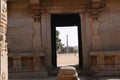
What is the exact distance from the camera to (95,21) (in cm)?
1733

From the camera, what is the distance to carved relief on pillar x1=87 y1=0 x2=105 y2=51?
56.3 ft

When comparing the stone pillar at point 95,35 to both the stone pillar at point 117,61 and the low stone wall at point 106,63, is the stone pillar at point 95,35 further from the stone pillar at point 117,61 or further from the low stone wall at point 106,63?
the stone pillar at point 117,61

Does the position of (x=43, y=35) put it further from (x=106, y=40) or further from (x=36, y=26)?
(x=106, y=40)

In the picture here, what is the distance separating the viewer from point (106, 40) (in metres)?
17.3

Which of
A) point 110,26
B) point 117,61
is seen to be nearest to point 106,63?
point 117,61

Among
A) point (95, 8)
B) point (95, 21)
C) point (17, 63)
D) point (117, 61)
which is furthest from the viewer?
point (95, 21)

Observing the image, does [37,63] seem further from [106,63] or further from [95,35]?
[106,63]

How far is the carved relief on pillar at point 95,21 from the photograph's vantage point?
1716 cm

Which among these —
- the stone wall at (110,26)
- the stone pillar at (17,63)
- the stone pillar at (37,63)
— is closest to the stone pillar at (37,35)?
the stone pillar at (37,63)

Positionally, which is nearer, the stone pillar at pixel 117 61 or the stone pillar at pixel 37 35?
the stone pillar at pixel 117 61

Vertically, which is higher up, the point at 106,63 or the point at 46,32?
the point at 46,32

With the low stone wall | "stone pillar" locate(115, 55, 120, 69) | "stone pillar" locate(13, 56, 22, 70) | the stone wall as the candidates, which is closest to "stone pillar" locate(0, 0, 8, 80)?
"stone pillar" locate(13, 56, 22, 70)

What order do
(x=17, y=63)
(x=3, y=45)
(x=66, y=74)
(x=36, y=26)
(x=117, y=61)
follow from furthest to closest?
1. (x=36, y=26)
2. (x=17, y=63)
3. (x=117, y=61)
4. (x=66, y=74)
5. (x=3, y=45)

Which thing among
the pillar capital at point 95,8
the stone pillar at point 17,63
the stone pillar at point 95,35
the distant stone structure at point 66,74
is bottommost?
the distant stone structure at point 66,74
